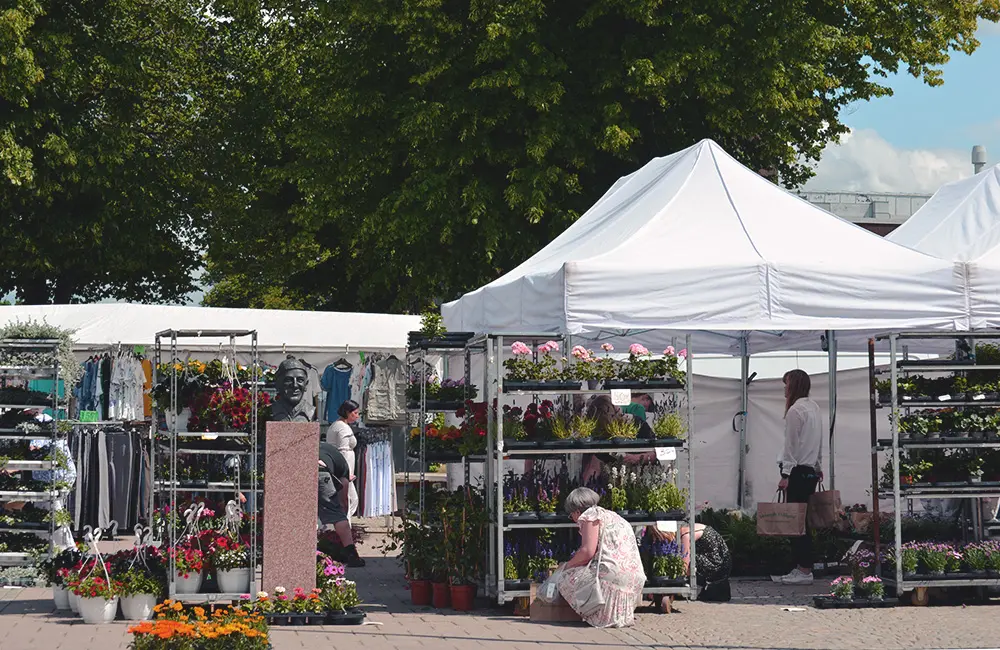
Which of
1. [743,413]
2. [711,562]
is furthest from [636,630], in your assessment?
[743,413]

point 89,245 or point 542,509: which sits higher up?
point 89,245

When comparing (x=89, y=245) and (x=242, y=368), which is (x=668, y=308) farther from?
(x=89, y=245)

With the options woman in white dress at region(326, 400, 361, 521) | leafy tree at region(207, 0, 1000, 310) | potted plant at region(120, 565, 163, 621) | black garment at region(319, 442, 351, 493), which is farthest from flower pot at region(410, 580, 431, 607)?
leafy tree at region(207, 0, 1000, 310)

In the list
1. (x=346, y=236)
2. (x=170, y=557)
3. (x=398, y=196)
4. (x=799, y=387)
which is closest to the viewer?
(x=170, y=557)

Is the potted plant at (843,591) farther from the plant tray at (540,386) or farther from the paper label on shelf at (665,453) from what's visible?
the plant tray at (540,386)

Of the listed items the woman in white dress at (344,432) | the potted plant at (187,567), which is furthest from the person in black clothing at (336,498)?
the potted plant at (187,567)

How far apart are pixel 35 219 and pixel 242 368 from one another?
1790 centimetres

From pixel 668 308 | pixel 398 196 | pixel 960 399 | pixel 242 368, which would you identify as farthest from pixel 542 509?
pixel 398 196

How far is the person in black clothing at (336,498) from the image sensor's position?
600 inches

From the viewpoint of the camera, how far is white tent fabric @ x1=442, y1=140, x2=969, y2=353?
1175cm

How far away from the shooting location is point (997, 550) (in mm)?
12125

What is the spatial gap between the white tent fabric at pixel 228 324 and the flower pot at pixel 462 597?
330 inches

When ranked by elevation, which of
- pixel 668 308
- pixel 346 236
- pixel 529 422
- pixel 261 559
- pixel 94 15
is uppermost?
pixel 94 15

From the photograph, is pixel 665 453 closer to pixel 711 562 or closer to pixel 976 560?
pixel 711 562
